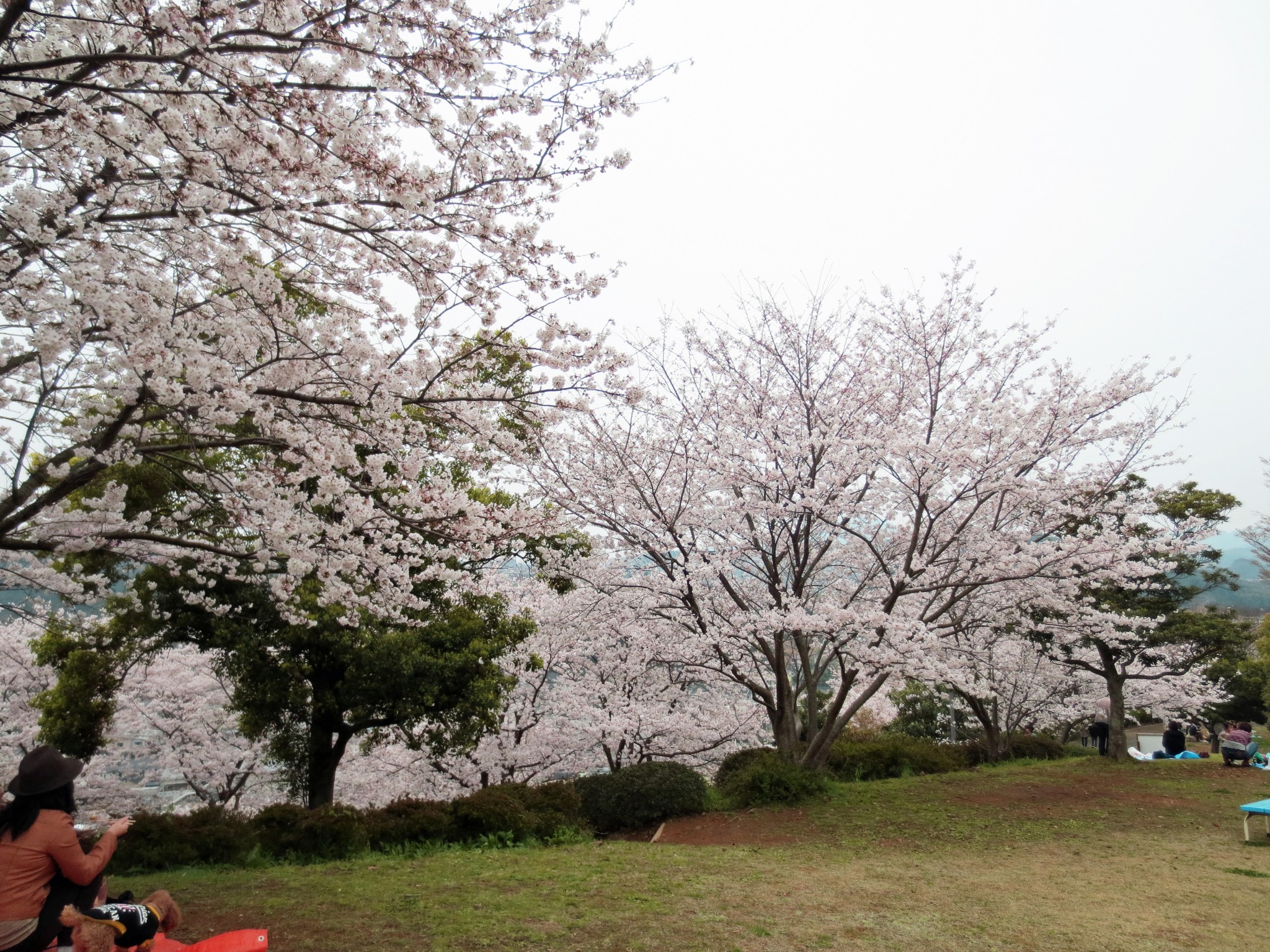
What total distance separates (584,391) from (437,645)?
5.76m

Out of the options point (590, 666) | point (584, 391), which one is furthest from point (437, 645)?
point (584, 391)

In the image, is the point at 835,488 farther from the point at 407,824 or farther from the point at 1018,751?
the point at 1018,751

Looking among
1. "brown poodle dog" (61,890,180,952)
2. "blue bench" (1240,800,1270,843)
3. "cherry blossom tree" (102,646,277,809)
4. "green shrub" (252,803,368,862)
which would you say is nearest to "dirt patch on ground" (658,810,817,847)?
"green shrub" (252,803,368,862)

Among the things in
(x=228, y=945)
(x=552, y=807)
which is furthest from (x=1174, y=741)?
(x=228, y=945)

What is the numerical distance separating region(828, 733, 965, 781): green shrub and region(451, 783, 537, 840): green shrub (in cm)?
640

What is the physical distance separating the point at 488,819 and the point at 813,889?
12.7 ft

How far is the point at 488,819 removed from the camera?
7906 millimetres

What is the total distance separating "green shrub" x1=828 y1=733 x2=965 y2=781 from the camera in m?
12.6

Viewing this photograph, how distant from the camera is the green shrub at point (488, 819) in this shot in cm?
789

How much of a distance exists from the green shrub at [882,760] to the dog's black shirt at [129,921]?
441 inches

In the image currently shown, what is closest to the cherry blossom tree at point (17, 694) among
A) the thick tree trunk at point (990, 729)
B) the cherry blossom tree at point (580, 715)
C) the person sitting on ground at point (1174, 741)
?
the cherry blossom tree at point (580, 715)

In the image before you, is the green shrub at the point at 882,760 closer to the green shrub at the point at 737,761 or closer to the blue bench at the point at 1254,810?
the green shrub at the point at 737,761

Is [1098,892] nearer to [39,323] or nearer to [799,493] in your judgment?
[799,493]

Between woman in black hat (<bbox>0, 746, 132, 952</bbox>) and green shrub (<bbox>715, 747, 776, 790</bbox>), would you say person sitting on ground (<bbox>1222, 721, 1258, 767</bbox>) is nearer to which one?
green shrub (<bbox>715, 747, 776, 790</bbox>)
